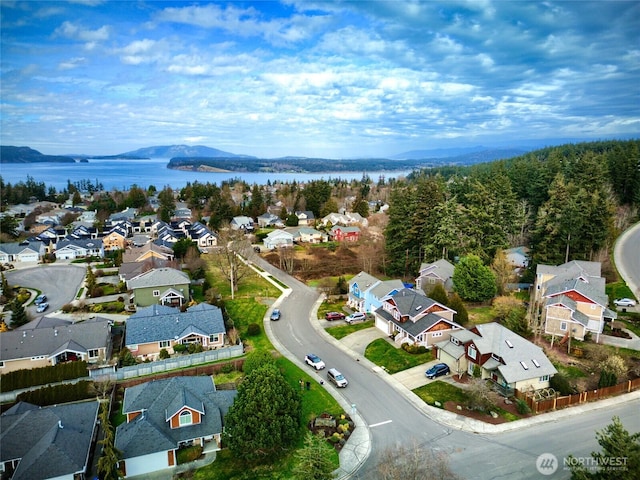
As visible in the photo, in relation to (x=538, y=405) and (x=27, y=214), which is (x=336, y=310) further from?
(x=27, y=214)

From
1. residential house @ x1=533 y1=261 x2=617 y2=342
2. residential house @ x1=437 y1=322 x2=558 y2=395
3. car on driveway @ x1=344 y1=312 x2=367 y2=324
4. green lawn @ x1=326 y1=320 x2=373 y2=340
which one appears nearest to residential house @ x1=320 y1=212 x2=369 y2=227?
car on driveway @ x1=344 y1=312 x2=367 y2=324

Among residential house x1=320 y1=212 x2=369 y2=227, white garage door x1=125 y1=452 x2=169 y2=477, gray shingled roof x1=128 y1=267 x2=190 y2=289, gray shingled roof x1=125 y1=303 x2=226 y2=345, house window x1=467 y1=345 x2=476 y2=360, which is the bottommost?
white garage door x1=125 y1=452 x2=169 y2=477

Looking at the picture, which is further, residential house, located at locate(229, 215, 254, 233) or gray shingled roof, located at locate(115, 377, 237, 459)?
residential house, located at locate(229, 215, 254, 233)

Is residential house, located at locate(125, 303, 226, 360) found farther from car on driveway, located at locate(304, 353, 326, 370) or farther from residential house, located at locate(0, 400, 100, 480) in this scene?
residential house, located at locate(0, 400, 100, 480)

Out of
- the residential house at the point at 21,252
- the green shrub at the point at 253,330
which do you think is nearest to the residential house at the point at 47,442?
the green shrub at the point at 253,330

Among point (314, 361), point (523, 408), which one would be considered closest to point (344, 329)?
point (314, 361)

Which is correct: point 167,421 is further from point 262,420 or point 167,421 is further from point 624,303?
point 624,303
